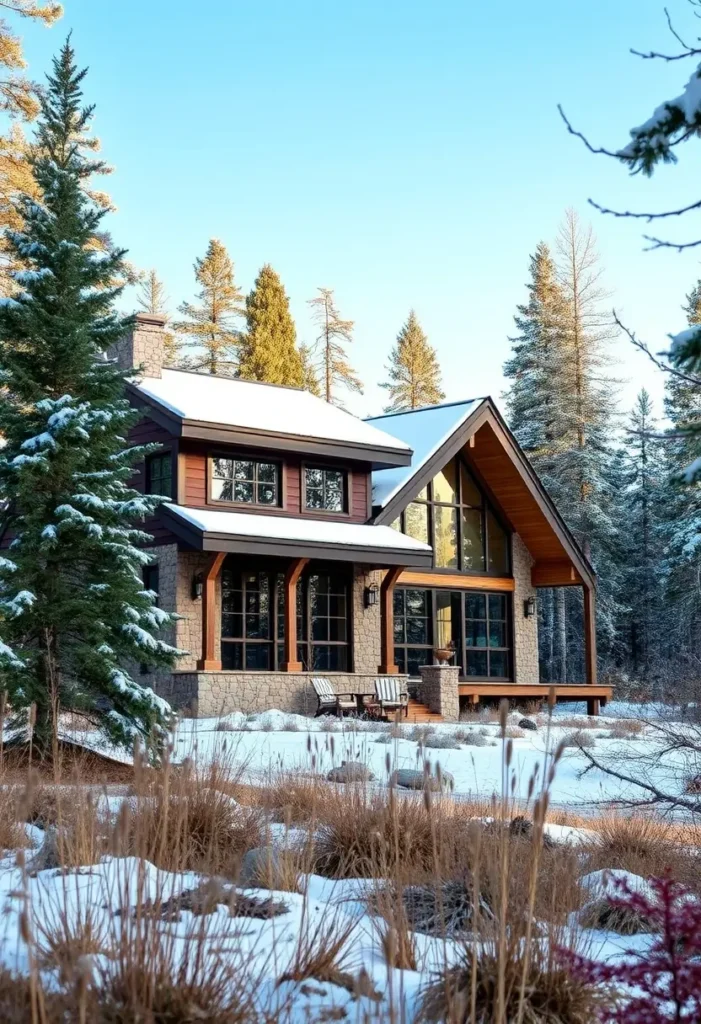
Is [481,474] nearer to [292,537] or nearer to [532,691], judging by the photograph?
[532,691]

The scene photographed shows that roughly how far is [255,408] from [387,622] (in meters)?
4.64

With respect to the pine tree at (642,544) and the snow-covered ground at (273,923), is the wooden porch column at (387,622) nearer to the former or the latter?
the snow-covered ground at (273,923)

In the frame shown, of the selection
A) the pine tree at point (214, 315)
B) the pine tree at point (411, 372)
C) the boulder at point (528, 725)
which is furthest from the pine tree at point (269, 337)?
the boulder at point (528, 725)

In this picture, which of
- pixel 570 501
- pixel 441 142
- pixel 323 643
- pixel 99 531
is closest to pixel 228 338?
pixel 570 501

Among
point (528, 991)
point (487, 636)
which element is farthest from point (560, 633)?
point (528, 991)

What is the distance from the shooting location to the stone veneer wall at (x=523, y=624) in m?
26.5

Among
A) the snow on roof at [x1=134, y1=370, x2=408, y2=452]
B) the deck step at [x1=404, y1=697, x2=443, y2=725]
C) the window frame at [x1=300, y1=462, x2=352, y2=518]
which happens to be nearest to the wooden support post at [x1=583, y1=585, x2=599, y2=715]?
the deck step at [x1=404, y1=697, x2=443, y2=725]

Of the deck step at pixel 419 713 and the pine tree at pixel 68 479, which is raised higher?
the pine tree at pixel 68 479

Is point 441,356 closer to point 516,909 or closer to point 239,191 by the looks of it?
point 239,191

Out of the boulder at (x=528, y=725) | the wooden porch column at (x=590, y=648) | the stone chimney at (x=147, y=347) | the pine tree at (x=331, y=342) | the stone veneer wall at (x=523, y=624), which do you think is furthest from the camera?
the pine tree at (x=331, y=342)

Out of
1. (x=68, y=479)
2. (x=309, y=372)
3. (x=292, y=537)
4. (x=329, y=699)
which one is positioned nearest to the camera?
(x=68, y=479)

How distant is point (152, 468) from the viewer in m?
21.6

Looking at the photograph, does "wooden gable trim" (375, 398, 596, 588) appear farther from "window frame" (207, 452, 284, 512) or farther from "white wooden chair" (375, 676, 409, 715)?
"white wooden chair" (375, 676, 409, 715)

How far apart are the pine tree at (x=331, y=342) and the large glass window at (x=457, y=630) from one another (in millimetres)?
22849
